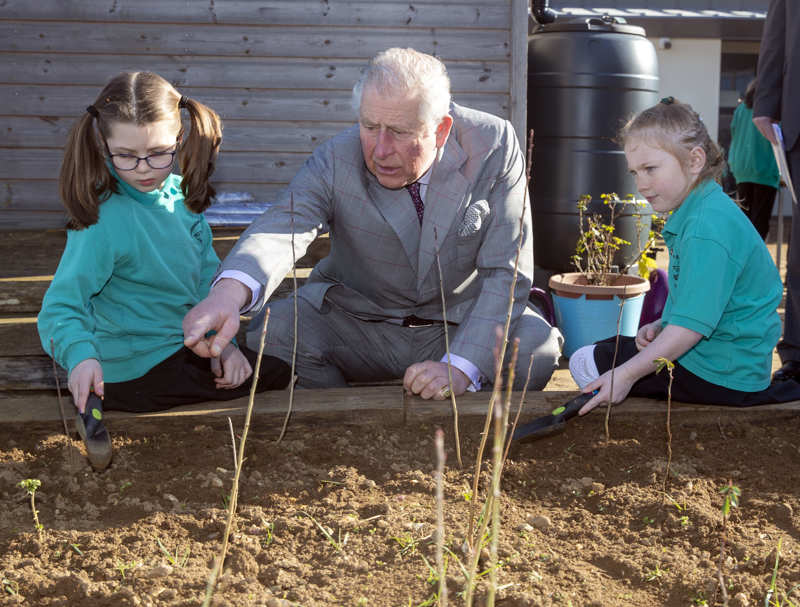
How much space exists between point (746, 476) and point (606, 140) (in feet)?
12.1

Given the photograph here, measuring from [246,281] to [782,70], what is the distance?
2434 mm

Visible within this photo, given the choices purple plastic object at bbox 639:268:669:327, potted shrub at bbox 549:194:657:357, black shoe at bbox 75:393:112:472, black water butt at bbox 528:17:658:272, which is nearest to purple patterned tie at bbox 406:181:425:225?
purple plastic object at bbox 639:268:669:327

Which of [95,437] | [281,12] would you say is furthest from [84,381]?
[281,12]

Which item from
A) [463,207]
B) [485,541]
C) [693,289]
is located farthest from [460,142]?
[485,541]

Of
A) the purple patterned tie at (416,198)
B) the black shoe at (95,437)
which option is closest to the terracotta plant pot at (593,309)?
the purple patterned tie at (416,198)

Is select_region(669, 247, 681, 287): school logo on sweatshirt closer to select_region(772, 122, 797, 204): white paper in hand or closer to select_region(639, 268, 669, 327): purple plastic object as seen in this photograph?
select_region(639, 268, 669, 327): purple plastic object

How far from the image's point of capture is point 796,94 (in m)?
3.31

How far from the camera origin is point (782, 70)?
11.4 ft

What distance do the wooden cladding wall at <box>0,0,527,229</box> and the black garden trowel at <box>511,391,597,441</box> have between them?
2.99 metres

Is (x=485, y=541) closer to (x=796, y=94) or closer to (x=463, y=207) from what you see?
(x=463, y=207)

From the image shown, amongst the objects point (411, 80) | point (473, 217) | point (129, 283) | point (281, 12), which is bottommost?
point (129, 283)

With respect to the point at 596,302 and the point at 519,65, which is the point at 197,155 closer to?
the point at 596,302

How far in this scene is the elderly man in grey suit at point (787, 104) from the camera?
10.7 feet

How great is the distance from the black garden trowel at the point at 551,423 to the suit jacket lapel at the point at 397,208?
2.65ft
